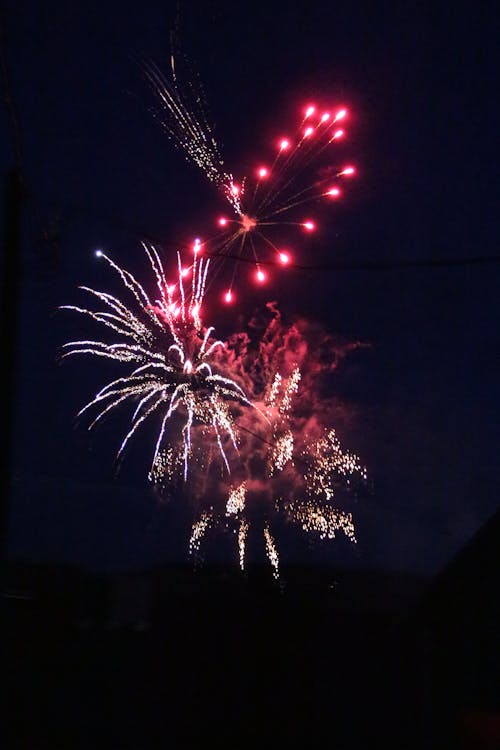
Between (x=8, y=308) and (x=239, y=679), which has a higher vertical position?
(x=8, y=308)

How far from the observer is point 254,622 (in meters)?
9.80

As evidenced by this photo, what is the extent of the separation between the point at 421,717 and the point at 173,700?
103 inches

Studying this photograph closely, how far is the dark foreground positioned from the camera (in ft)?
30.5

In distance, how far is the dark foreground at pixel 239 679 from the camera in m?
9.30

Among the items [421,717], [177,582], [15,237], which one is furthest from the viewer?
[177,582]

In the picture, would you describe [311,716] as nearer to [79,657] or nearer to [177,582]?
[79,657]

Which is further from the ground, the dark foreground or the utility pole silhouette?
the utility pole silhouette

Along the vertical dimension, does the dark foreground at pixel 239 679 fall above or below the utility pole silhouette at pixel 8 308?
below

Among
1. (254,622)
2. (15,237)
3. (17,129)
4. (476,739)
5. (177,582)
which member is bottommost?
(476,739)

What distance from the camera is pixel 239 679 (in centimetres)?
960

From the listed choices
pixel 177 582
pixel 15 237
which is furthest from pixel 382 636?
pixel 15 237

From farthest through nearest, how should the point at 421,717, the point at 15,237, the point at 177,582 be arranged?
the point at 177,582 → the point at 421,717 → the point at 15,237

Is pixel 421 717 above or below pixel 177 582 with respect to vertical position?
below

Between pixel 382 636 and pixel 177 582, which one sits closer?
pixel 382 636
